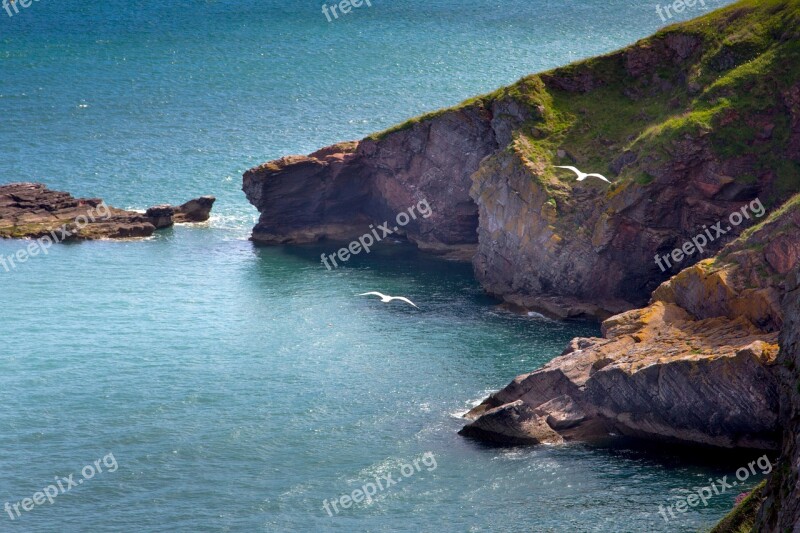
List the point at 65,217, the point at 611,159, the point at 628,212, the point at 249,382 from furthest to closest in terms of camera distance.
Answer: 1. the point at 65,217
2. the point at 611,159
3. the point at 628,212
4. the point at 249,382

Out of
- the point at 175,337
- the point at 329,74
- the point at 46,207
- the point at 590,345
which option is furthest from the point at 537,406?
the point at 329,74

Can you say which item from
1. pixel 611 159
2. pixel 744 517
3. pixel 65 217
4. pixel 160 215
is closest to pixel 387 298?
pixel 611 159

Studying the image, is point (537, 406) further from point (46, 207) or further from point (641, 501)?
point (46, 207)

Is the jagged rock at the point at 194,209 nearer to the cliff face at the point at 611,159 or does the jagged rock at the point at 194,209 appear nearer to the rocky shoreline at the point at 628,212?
the rocky shoreline at the point at 628,212

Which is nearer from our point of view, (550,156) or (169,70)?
(550,156)

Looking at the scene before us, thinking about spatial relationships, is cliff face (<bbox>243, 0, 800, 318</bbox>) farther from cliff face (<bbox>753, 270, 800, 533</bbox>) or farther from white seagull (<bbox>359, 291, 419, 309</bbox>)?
cliff face (<bbox>753, 270, 800, 533</bbox>)

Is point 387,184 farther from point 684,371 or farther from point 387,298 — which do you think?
point 684,371
